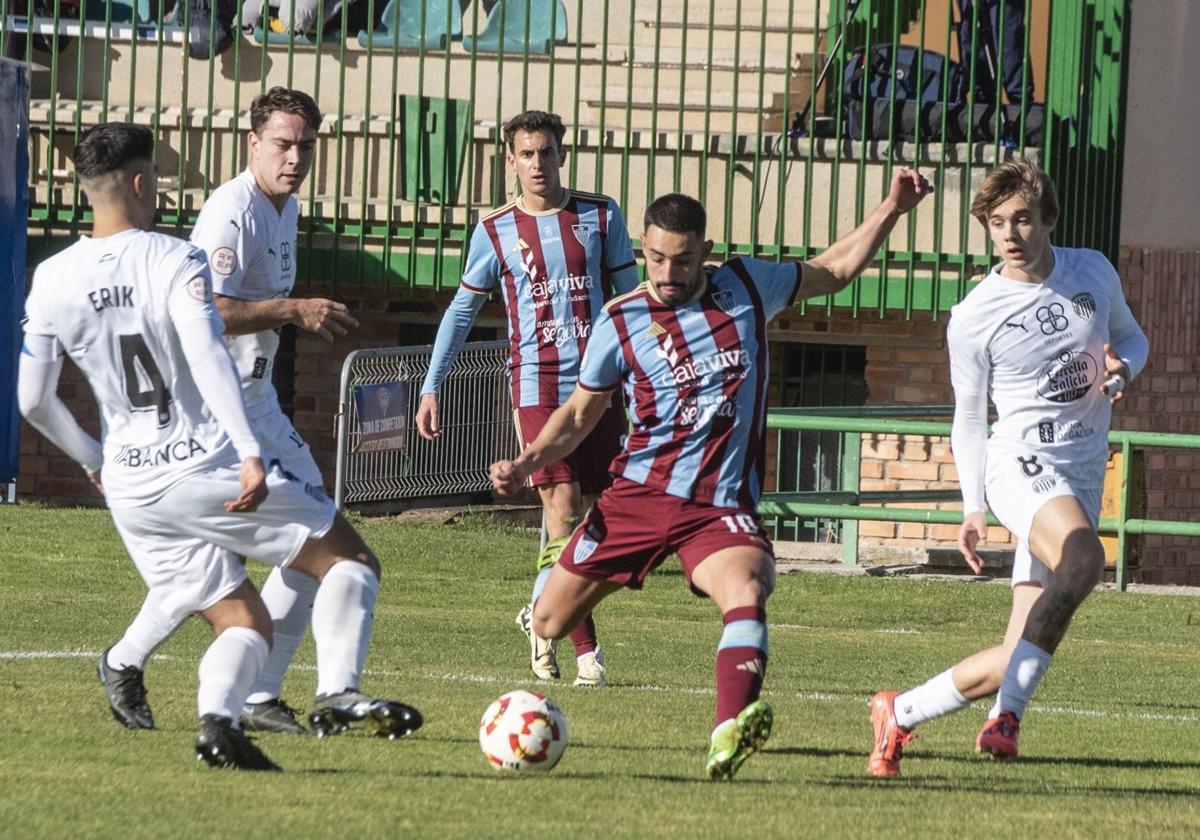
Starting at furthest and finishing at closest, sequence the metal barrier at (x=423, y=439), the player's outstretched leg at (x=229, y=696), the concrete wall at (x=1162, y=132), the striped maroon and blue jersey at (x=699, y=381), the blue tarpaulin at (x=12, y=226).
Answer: the concrete wall at (x=1162, y=132) → the blue tarpaulin at (x=12, y=226) → the metal barrier at (x=423, y=439) → the striped maroon and blue jersey at (x=699, y=381) → the player's outstretched leg at (x=229, y=696)

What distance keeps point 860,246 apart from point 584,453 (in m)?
2.57

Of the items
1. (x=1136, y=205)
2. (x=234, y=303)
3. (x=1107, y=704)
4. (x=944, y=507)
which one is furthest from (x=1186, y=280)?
(x=234, y=303)

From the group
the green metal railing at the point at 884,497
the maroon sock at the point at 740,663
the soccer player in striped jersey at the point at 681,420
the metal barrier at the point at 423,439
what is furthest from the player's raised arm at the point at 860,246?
the metal barrier at the point at 423,439

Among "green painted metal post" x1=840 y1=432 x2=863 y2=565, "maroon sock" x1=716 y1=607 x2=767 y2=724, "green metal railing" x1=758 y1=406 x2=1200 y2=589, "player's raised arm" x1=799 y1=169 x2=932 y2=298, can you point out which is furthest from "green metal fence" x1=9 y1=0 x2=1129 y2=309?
"maroon sock" x1=716 y1=607 x2=767 y2=724

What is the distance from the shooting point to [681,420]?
6.99 m

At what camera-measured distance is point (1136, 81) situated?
18062 millimetres

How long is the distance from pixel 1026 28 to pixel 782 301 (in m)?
9.27

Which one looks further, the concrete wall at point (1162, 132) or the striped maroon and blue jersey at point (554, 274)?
the concrete wall at point (1162, 132)

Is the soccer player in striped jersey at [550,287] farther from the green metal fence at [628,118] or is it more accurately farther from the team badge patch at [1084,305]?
the green metal fence at [628,118]

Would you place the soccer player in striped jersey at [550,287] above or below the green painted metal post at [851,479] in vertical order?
above

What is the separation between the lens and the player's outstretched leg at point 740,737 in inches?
249

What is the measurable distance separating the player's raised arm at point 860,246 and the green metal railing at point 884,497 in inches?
270

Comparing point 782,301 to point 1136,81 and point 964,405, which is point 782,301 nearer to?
point 964,405

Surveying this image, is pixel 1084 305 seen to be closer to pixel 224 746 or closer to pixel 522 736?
pixel 522 736
